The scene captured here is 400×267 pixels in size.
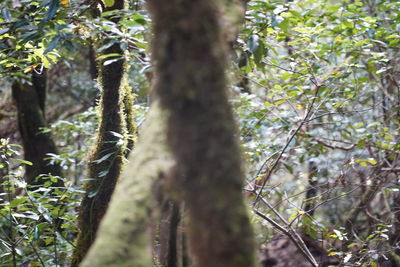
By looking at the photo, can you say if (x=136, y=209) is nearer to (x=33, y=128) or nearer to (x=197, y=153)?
(x=197, y=153)

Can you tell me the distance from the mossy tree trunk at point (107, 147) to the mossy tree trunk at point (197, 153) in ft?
5.10

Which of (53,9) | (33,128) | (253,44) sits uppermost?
(53,9)

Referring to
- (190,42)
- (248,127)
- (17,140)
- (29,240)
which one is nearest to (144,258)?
(190,42)

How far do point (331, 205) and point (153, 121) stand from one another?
248 inches

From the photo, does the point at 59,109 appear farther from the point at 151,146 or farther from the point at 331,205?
the point at 151,146

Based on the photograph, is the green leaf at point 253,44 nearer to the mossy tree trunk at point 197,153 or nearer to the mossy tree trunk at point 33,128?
the mossy tree trunk at point 197,153

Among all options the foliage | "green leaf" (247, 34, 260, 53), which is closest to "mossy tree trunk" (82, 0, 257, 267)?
"green leaf" (247, 34, 260, 53)

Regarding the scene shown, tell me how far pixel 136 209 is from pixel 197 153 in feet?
0.80

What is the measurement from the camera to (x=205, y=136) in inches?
42.9

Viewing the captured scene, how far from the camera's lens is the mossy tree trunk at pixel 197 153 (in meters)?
A: 1.08

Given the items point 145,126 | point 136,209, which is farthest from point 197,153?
point 145,126

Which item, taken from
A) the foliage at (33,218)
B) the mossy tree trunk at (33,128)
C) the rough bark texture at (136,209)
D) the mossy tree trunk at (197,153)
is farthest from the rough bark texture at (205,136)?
the mossy tree trunk at (33,128)

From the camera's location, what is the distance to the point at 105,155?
9.12 feet

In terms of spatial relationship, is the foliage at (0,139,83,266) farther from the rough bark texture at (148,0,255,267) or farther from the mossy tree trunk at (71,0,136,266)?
the rough bark texture at (148,0,255,267)
